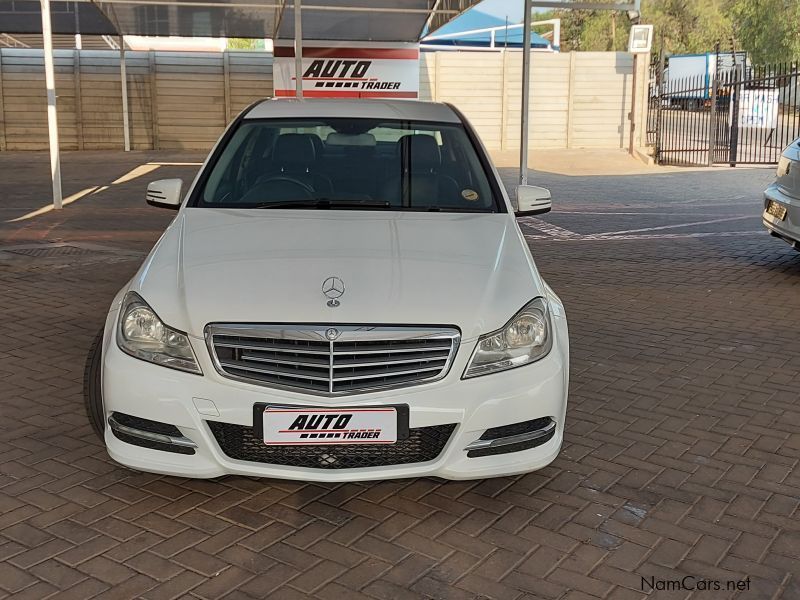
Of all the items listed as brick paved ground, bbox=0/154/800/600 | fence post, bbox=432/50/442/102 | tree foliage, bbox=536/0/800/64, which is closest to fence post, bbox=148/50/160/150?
fence post, bbox=432/50/442/102

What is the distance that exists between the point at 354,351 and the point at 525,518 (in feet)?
3.24

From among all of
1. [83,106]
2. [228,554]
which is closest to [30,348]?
[228,554]

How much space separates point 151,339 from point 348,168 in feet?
5.86

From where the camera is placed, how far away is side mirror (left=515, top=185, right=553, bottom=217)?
17.2 ft

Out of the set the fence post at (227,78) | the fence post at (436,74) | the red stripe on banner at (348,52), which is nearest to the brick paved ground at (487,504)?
the red stripe on banner at (348,52)

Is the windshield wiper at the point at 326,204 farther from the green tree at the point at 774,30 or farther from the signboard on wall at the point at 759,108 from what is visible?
the green tree at the point at 774,30

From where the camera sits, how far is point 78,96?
24406 millimetres

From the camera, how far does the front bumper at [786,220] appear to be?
830 cm

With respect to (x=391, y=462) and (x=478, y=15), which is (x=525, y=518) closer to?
(x=391, y=462)

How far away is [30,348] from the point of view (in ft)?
19.8

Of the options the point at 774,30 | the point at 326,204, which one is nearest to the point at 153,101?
the point at 326,204

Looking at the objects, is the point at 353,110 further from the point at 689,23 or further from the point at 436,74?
the point at 689,23

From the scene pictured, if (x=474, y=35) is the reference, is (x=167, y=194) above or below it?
below

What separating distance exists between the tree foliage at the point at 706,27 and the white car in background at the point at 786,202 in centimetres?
3709
